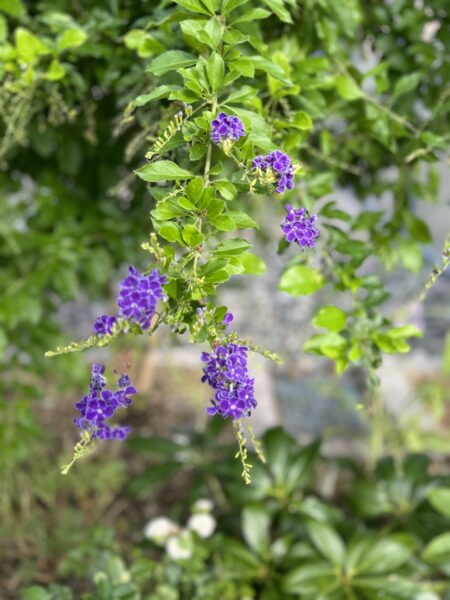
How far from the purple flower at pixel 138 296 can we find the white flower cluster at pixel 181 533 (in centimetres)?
107

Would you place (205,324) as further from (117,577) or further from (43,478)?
(43,478)

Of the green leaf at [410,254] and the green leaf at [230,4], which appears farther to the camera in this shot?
the green leaf at [410,254]

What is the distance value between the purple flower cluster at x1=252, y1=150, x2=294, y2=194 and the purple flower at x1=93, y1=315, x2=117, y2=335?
218 mm

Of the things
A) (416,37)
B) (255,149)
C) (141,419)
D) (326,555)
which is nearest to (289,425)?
(141,419)

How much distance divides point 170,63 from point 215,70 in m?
0.08

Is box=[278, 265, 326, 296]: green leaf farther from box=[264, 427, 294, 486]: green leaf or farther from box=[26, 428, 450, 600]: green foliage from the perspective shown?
box=[264, 427, 294, 486]: green leaf

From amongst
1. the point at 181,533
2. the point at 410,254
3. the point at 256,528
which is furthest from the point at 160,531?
the point at 410,254

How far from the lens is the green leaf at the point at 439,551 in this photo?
1629 mm

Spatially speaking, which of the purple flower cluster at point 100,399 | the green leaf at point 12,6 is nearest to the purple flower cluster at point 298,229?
the purple flower cluster at point 100,399

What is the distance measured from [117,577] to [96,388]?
2.44 feet

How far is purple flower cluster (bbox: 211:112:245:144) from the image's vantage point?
774 millimetres

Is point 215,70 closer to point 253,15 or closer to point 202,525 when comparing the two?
point 253,15

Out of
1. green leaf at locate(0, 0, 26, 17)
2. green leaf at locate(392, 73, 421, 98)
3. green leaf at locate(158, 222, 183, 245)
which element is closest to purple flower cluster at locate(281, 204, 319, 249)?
green leaf at locate(158, 222, 183, 245)

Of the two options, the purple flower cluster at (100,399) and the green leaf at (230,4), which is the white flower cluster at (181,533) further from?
the green leaf at (230,4)
